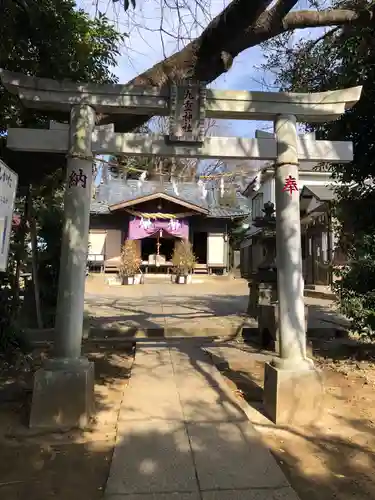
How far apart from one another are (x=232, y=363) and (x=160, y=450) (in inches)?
132

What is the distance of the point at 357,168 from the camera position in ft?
21.8

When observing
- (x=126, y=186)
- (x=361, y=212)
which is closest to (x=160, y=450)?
(x=361, y=212)

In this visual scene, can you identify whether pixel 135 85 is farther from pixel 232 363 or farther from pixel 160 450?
pixel 232 363

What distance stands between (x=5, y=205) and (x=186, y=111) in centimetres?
232

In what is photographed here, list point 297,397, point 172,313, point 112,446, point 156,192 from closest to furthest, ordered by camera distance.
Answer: point 112,446
point 297,397
point 172,313
point 156,192

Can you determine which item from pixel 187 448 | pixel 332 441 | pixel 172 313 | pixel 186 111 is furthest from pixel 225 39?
pixel 172 313

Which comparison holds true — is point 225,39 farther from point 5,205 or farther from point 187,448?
point 187,448

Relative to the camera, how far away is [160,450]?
3.62 metres

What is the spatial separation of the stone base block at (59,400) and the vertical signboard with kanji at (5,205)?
4.84ft

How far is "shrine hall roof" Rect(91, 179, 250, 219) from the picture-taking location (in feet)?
82.6

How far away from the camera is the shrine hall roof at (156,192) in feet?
82.6

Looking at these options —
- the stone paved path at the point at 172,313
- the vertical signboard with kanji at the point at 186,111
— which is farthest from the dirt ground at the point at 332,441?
the vertical signboard with kanji at the point at 186,111

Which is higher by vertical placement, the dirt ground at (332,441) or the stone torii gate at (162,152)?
the stone torii gate at (162,152)

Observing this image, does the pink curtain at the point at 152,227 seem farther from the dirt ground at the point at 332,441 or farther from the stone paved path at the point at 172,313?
the dirt ground at the point at 332,441
